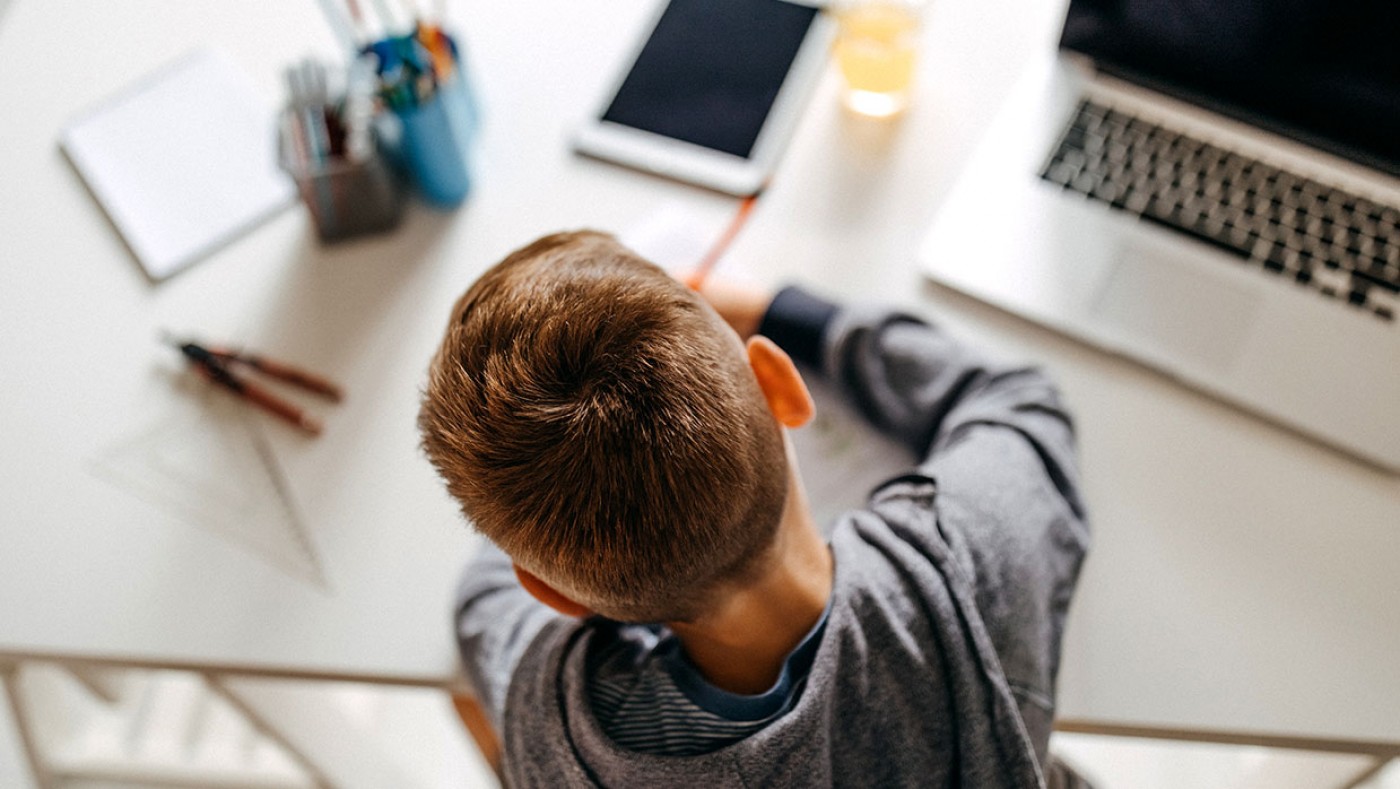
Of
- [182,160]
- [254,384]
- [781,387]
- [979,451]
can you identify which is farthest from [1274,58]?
[182,160]

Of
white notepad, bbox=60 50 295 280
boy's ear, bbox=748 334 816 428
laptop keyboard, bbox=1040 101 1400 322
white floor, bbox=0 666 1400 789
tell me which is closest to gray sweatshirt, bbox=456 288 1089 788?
boy's ear, bbox=748 334 816 428

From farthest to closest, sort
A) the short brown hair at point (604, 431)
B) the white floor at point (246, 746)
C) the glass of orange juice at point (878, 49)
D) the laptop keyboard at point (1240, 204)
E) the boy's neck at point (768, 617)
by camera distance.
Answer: the white floor at point (246, 746) → the glass of orange juice at point (878, 49) → the laptop keyboard at point (1240, 204) → the boy's neck at point (768, 617) → the short brown hair at point (604, 431)

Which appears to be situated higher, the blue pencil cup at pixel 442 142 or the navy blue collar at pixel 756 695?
the blue pencil cup at pixel 442 142

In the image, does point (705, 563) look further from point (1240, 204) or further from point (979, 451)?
point (1240, 204)

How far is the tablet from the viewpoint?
3.26 feet

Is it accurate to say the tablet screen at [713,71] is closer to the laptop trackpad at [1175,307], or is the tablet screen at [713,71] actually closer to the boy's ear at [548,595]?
the laptop trackpad at [1175,307]

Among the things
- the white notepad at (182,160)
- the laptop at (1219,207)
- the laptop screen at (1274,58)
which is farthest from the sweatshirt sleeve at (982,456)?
the white notepad at (182,160)

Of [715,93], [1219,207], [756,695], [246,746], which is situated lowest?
[246,746]

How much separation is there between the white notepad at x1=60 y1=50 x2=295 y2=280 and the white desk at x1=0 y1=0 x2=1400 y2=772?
0.02 metres

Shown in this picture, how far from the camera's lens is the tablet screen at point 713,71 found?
101 cm

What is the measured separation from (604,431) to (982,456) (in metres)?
0.34

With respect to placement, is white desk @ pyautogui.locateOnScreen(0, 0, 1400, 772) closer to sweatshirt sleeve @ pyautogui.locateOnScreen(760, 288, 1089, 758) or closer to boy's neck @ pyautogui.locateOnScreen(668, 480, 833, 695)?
sweatshirt sleeve @ pyautogui.locateOnScreen(760, 288, 1089, 758)

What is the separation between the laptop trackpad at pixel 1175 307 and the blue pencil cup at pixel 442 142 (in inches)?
23.5

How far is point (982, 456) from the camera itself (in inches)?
29.6
